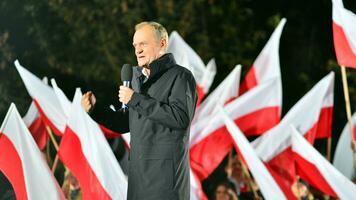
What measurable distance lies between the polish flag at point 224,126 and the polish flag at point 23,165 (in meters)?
3.11

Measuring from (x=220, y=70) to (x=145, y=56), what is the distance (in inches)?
437

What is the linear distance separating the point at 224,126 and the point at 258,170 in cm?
156

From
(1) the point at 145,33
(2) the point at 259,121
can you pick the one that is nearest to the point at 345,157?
(2) the point at 259,121

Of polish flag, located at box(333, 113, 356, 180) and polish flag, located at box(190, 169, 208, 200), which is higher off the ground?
polish flag, located at box(333, 113, 356, 180)

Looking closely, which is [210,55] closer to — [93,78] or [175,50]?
[93,78]

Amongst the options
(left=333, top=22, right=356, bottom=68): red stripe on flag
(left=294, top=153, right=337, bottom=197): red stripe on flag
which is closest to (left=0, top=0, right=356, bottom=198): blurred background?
(left=294, top=153, right=337, bottom=197): red stripe on flag

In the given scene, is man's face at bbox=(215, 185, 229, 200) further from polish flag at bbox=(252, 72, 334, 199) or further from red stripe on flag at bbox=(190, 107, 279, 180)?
polish flag at bbox=(252, 72, 334, 199)

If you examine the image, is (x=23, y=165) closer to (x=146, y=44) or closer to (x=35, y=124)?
(x=146, y=44)

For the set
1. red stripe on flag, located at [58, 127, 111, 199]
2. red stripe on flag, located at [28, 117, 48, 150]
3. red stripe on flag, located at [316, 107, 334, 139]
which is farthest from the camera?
red stripe on flag, located at [316, 107, 334, 139]

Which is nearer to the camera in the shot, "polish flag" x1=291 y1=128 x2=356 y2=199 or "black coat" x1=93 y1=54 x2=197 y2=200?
"black coat" x1=93 y1=54 x2=197 y2=200

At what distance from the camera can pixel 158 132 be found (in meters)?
5.07

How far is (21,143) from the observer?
269 inches

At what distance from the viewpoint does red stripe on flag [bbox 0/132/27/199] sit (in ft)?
21.8

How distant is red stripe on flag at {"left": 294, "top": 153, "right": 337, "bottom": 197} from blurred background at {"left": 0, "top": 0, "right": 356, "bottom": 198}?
330 centimetres
